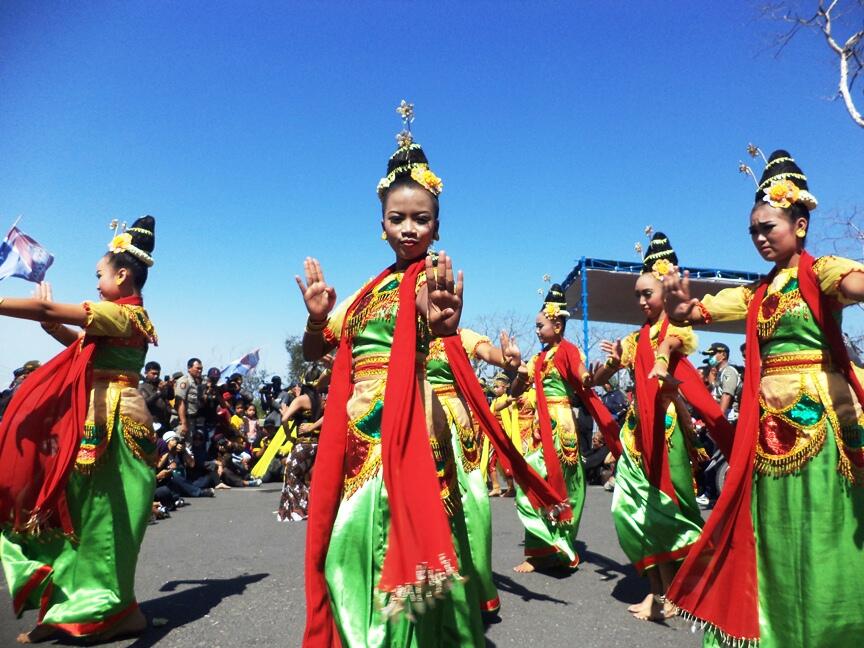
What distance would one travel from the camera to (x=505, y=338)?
4.09 m

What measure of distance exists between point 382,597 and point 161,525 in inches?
285

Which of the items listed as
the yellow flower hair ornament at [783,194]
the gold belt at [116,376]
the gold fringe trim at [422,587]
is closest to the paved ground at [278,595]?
the gold belt at [116,376]

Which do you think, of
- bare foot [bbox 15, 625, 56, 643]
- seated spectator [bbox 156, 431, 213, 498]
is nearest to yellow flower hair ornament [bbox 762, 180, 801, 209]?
bare foot [bbox 15, 625, 56, 643]

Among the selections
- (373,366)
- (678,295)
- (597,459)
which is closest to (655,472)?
(678,295)

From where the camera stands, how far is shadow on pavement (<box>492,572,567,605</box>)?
202 inches

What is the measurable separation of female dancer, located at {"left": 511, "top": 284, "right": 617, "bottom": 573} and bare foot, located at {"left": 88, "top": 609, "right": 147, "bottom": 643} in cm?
310

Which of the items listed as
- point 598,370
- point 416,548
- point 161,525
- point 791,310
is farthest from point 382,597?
point 161,525

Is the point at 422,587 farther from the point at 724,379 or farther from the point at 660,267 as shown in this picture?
the point at 724,379

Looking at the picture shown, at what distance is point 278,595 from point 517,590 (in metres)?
1.83

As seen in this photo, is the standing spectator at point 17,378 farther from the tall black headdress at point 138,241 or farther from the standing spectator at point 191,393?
the tall black headdress at point 138,241

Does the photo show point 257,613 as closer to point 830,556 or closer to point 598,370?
point 598,370

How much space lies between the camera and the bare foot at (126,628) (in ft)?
13.4

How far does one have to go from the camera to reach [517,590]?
17.7 ft

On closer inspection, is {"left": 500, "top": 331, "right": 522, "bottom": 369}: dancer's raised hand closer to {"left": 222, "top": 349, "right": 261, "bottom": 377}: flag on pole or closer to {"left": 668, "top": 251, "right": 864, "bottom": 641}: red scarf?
{"left": 668, "top": 251, "right": 864, "bottom": 641}: red scarf
